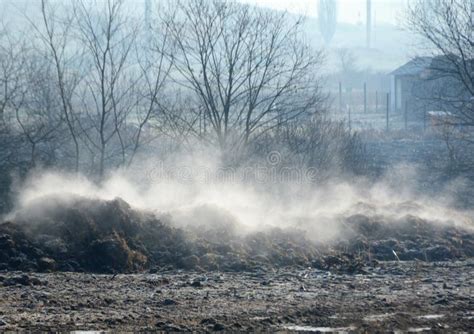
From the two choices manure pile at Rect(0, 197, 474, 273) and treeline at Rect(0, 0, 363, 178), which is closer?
manure pile at Rect(0, 197, 474, 273)

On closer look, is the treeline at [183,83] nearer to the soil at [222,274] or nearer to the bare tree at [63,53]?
the bare tree at [63,53]

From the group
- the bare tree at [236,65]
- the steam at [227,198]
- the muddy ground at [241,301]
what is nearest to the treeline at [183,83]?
the bare tree at [236,65]

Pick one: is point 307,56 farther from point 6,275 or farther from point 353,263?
point 6,275

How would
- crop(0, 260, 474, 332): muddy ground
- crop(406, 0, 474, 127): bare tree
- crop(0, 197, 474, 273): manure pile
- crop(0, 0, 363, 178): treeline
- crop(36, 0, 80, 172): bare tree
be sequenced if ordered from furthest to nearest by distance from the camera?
crop(406, 0, 474, 127): bare tree → crop(0, 0, 363, 178): treeline → crop(36, 0, 80, 172): bare tree → crop(0, 197, 474, 273): manure pile → crop(0, 260, 474, 332): muddy ground

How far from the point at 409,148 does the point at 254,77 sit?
18.8 metres

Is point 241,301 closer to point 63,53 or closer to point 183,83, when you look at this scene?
point 183,83

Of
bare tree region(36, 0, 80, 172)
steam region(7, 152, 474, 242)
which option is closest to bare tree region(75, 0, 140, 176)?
bare tree region(36, 0, 80, 172)

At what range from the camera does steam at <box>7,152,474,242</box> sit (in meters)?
13.6

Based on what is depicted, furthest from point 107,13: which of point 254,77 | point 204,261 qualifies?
point 204,261

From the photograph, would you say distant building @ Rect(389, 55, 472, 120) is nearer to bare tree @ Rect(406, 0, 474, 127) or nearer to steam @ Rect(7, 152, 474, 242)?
bare tree @ Rect(406, 0, 474, 127)

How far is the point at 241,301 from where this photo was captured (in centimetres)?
884

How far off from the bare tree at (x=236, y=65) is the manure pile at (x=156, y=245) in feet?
17.8

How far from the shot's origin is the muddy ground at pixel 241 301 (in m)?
7.73

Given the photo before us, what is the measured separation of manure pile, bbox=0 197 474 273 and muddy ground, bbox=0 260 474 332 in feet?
1.78
